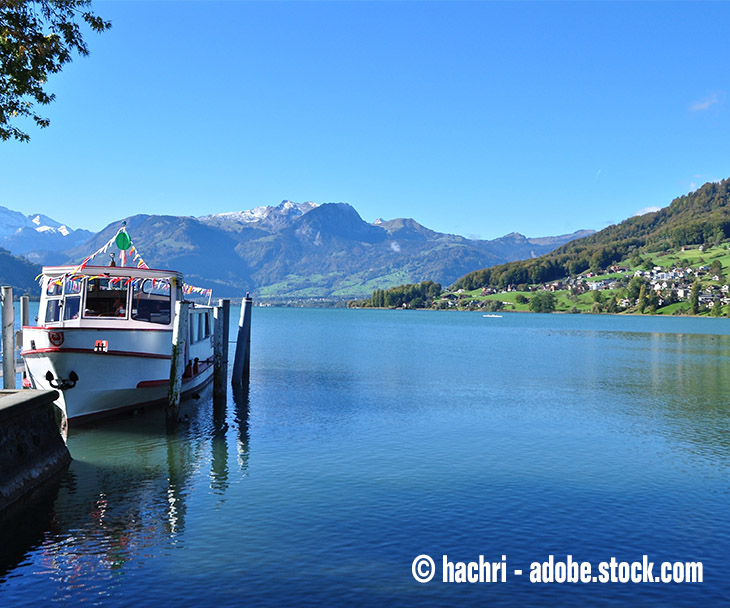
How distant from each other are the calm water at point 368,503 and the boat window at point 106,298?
13.6 ft

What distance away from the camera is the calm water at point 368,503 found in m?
11.5

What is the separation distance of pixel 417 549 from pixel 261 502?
4.71 metres

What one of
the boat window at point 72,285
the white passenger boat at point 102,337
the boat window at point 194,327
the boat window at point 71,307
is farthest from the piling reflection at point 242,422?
the boat window at point 72,285

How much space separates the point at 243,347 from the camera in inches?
1521

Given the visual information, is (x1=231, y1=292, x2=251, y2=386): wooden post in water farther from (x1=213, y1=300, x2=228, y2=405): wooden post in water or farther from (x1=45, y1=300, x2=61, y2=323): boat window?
(x1=45, y1=300, x2=61, y2=323): boat window

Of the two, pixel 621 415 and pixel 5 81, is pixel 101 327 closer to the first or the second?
pixel 5 81

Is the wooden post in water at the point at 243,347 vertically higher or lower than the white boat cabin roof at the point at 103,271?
lower

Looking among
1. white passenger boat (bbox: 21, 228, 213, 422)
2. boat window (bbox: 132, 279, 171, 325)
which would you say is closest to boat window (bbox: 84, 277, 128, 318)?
white passenger boat (bbox: 21, 228, 213, 422)

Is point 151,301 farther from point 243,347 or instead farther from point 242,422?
point 243,347

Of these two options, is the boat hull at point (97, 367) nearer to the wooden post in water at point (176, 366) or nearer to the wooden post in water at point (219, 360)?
the wooden post in water at point (176, 366)

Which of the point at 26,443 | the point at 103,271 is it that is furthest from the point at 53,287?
the point at 26,443

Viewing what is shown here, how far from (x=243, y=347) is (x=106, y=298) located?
42.8 feet

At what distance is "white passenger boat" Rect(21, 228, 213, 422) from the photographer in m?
23.2

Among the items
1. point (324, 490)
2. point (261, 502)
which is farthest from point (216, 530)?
point (324, 490)
